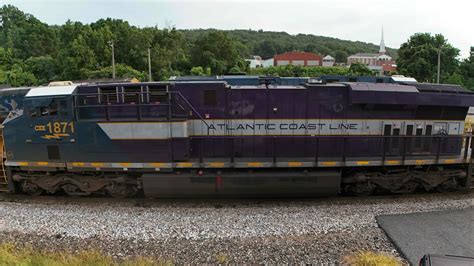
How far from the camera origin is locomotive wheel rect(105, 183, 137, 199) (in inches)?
388

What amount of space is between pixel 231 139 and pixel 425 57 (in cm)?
5072

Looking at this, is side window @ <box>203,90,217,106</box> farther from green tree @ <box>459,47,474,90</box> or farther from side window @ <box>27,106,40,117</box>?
green tree @ <box>459,47,474,90</box>

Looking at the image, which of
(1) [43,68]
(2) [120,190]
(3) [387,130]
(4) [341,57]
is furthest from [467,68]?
(4) [341,57]

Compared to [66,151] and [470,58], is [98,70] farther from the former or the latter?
[470,58]

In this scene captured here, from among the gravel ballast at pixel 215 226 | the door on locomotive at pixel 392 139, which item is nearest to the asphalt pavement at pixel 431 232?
the gravel ballast at pixel 215 226

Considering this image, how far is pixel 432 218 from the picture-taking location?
826 cm

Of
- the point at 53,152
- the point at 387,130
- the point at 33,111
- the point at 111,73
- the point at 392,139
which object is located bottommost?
the point at 53,152

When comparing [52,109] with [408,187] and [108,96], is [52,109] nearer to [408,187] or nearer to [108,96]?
[108,96]

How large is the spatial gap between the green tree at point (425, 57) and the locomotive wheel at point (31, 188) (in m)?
52.1

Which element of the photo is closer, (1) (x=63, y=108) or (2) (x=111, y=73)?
(1) (x=63, y=108)

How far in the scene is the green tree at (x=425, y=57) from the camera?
5016 centimetres

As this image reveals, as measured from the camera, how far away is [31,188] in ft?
33.3

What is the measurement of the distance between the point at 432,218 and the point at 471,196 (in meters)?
2.83

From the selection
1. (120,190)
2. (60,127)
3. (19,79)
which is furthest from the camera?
(19,79)
